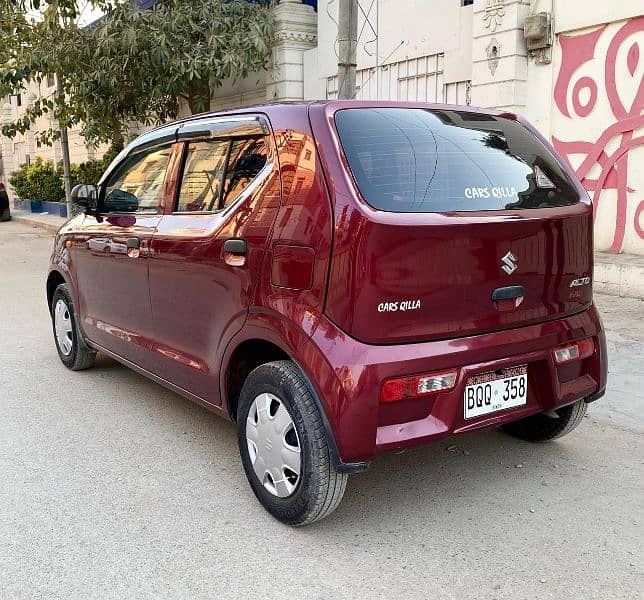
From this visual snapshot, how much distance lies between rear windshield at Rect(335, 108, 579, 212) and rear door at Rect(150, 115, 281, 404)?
0.44 meters

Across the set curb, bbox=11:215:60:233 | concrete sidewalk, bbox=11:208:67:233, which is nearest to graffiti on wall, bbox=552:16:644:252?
concrete sidewalk, bbox=11:208:67:233

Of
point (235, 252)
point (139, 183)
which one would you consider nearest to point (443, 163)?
point (235, 252)

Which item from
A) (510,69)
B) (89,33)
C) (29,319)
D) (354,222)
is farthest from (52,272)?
(89,33)

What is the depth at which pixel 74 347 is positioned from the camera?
17.4ft

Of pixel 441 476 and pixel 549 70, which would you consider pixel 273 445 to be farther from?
pixel 549 70

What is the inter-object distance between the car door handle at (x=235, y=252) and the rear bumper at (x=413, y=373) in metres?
0.62

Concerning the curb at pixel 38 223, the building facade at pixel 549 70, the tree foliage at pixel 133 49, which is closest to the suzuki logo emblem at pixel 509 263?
the building facade at pixel 549 70

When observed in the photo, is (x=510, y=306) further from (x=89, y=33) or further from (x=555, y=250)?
(x=89, y=33)

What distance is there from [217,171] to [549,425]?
2168 mm

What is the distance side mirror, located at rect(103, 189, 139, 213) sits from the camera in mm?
4270

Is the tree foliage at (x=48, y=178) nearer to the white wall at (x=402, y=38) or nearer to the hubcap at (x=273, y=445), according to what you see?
the white wall at (x=402, y=38)

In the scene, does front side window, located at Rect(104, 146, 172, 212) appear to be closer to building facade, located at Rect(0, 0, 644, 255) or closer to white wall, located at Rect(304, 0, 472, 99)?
building facade, located at Rect(0, 0, 644, 255)

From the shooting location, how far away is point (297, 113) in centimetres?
308

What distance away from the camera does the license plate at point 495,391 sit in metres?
2.93
